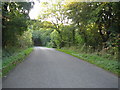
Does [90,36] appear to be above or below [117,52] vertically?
above

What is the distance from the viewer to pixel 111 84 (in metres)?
4.64

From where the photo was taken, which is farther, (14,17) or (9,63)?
(14,17)

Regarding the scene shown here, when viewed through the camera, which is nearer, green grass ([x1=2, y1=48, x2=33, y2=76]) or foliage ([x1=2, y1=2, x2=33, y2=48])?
green grass ([x1=2, y1=48, x2=33, y2=76])

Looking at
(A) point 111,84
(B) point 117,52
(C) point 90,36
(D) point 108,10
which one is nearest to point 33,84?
(A) point 111,84

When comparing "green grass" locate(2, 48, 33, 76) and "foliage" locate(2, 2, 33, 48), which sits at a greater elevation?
"foliage" locate(2, 2, 33, 48)

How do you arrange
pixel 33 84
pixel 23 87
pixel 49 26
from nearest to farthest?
1. pixel 23 87
2. pixel 33 84
3. pixel 49 26

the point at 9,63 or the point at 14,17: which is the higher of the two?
the point at 14,17

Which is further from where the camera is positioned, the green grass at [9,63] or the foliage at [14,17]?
the foliage at [14,17]

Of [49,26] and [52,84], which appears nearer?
[52,84]

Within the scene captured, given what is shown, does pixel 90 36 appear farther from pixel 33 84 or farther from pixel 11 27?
pixel 33 84

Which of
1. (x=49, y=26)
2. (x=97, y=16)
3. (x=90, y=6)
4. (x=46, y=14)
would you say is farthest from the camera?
(x=49, y=26)

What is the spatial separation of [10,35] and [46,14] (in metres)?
17.3

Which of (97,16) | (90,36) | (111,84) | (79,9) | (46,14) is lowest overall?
(111,84)

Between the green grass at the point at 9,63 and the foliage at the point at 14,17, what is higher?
the foliage at the point at 14,17
